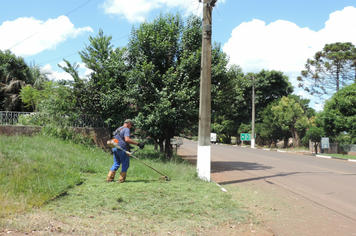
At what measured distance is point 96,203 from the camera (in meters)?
5.22

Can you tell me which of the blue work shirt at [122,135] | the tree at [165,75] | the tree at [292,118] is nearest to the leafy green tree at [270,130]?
the tree at [292,118]

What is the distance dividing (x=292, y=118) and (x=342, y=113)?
8621mm

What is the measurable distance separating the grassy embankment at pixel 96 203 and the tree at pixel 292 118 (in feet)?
85.8

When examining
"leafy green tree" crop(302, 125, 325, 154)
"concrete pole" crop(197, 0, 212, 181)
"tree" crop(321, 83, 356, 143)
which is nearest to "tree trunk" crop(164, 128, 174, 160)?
"concrete pole" crop(197, 0, 212, 181)

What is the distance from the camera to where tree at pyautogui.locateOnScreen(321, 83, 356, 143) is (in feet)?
71.6

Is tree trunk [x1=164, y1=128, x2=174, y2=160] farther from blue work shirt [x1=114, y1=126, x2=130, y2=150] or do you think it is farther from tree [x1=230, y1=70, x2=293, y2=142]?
tree [x1=230, y1=70, x2=293, y2=142]

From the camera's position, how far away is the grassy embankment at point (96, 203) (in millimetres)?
4328

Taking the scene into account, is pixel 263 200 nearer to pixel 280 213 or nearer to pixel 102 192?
pixel 280 213

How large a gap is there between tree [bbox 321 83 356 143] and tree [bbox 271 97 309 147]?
643cm

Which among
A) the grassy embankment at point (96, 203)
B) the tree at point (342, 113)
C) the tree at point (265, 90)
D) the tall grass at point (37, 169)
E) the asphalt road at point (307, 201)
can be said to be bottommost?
the asphalt road at point (307, 201)

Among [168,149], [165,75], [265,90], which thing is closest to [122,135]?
[165,75]

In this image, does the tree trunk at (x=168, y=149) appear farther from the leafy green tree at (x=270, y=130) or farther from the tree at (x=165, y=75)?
the leafy green tree at (x=270, y=130)

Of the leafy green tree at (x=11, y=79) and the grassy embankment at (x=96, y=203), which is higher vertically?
the leafy green tree at (x=11, y=79)

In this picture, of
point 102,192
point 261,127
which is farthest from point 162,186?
point 261,127
